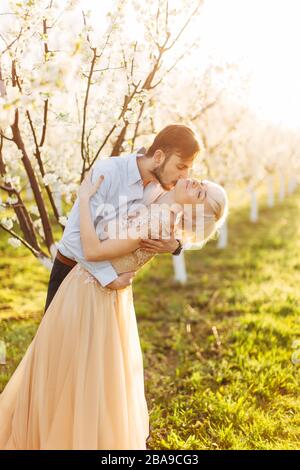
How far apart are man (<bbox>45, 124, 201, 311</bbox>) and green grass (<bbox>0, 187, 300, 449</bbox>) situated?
1.80 m

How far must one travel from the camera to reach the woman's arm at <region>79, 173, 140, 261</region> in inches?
113

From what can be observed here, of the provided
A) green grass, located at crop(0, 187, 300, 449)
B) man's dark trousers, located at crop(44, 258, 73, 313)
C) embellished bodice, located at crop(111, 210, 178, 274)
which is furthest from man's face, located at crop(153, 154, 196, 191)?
green grass, located at crop(0, 187, 300, 449)

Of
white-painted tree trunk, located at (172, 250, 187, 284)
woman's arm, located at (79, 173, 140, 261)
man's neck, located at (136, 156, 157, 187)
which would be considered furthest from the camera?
white-painted tree trunk, located at (172, 250, 187, 284)

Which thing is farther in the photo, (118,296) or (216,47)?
(216,47)

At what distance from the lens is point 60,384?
3.06m

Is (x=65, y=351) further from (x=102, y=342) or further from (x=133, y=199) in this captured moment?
(x=133, y=199)

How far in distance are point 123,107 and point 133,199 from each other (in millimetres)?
1681

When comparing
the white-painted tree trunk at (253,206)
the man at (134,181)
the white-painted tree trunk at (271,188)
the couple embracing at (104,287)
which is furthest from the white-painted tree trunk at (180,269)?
the white-painted tree trunk at (271,188)

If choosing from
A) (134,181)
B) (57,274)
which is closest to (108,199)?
(134,181)

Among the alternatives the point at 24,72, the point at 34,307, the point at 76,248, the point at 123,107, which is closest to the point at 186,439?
the point at 76,248

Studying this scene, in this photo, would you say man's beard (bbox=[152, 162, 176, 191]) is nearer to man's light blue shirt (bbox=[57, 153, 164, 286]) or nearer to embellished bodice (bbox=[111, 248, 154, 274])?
man's light blue shirt (bbox=[57, 153, 164, 286])

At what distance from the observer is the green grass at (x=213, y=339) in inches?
170

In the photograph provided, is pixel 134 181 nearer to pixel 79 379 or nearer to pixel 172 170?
pixel 172 170

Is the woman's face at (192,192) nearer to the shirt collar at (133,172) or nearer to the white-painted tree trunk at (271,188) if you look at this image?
the shirt collar at (133,172)
